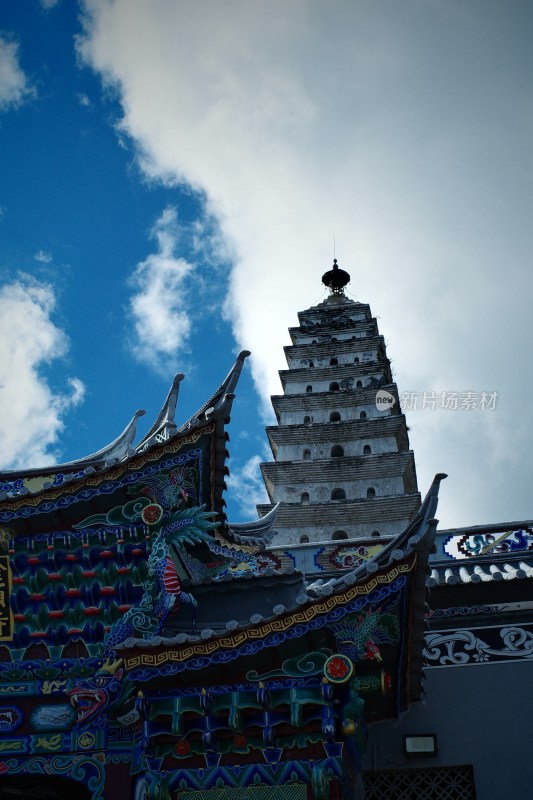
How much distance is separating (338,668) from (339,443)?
27.9 meters

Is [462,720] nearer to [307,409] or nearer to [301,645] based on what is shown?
[301,645]

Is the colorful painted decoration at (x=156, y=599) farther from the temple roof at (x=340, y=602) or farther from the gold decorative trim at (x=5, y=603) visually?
the gold decorative trim at (x=5, y=603)

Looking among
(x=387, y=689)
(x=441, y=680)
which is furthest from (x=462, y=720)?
(x=387, y=689)

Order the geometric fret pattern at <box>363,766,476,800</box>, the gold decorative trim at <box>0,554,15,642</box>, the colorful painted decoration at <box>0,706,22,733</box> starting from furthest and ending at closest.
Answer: the gold decorative trim at <box>0,554,15,642</box>
the colorful painted decoration at <box>0,706,22,733</box>
the geometric fret pattern at <box>363,766,476,800</box>

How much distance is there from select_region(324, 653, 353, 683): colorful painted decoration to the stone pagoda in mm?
23152

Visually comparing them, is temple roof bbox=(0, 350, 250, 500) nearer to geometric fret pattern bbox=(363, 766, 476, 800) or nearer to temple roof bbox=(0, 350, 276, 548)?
temple roof bbox=(0, 350, 276, 548)

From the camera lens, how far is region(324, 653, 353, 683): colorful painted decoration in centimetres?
898

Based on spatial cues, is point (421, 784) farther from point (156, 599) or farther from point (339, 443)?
point (339, 443)

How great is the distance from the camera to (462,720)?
10.8 metres

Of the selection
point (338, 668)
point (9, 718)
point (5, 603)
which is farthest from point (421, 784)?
point (5, 603)

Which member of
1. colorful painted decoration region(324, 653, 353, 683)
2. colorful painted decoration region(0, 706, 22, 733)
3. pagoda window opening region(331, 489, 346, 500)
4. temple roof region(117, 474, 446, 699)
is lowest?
colorful painted decoration region(0, 706, 22, 733)

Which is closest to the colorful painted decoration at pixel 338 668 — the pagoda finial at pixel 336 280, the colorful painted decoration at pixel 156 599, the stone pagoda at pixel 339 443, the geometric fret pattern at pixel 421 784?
the colorful painted decoration at pixel 156 599

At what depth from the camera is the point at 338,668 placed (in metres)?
9.05

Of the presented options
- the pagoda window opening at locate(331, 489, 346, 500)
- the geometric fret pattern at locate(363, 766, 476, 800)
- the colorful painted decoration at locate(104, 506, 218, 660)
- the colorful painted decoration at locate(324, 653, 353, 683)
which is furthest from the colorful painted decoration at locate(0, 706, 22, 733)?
the pagoda window opening at locate(331, 489, 346, 500)
